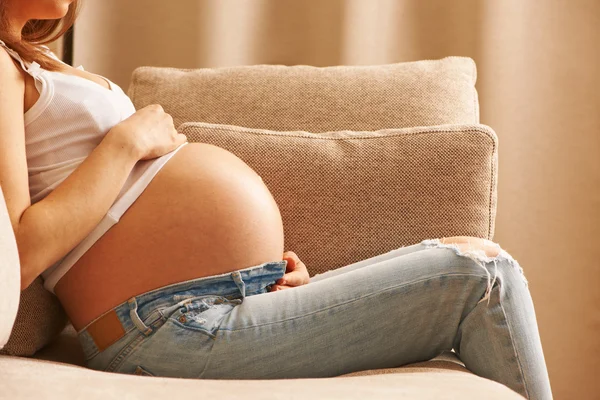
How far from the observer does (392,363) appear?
1027mm

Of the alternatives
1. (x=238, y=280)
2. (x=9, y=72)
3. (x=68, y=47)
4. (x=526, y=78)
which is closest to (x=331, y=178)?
(x=238, y=280)

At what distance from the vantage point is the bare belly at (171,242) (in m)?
1.02

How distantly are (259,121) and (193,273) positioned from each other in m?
0.53

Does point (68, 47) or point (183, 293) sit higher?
point (68, 47)

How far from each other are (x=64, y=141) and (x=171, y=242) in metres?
0.24

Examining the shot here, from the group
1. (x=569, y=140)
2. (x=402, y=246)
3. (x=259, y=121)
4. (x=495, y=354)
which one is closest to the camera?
(x=495, y=354)

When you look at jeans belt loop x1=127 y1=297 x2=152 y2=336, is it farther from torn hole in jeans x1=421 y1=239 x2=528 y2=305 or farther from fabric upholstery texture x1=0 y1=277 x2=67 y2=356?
torn hole in jeans x1=421 y1=239 x2=528 y2=305

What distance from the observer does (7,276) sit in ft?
2.65

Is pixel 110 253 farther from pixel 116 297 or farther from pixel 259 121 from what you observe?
pixel 259 121

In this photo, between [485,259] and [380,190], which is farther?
[380,190]

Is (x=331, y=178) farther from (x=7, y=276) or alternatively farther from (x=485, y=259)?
(x=7, y=276)

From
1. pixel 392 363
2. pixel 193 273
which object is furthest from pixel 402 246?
pixel 193 273

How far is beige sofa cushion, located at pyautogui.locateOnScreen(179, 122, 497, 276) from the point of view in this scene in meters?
1.30

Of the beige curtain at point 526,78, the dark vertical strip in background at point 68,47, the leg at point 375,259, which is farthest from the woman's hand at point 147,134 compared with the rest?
the dark vertical strip in background at point 68,47
